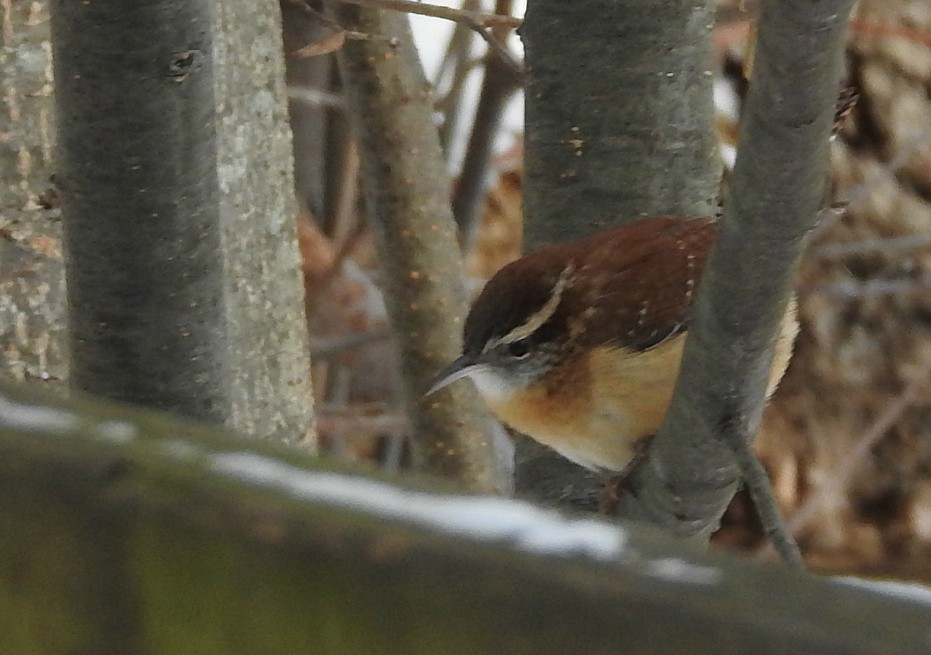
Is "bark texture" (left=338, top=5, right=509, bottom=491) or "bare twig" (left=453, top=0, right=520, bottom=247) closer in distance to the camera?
"bark texture" (left=338, top=5, right=509, bottom=491)

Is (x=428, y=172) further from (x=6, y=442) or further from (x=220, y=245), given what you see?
(x=6, y=442)

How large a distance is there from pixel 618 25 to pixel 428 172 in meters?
0.72

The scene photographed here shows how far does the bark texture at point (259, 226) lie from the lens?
1.77m

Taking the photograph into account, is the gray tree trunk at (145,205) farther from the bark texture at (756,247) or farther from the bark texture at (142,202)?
the bark texture at (756,247)

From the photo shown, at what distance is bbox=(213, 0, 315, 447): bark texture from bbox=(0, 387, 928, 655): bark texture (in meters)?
1.24

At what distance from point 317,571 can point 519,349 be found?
4.92 feet

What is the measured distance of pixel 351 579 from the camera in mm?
447

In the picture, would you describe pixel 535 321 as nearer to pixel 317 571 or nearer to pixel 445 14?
pixel 445 14

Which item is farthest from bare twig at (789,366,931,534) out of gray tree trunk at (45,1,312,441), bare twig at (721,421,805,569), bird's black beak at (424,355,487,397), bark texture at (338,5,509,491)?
gray tree trunk at (45,1,312,441)

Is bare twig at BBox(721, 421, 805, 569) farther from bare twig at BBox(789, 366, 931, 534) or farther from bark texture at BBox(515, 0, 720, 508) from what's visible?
bare twig at BBox(789, 366, 931, 534)

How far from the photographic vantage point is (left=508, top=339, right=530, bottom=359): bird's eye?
1.93 meters

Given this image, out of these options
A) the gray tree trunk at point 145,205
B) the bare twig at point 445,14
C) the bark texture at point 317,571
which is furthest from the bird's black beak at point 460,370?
the bark texture at point 317,571

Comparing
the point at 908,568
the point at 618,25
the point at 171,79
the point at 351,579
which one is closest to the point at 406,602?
the point at 351,579

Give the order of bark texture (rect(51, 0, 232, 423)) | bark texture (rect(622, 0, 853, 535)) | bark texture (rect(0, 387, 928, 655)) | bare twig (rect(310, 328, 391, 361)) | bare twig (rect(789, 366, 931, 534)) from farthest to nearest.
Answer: bare twig (rect(789, 366, 931, 534))
bare twig (rect(310, 328, 391, 361))
bark texture (rect(51, 0, 232, 423))
bark texture (rect(622, 0, 853, 535))
bark texture (rect(0, 387, 928, 655))
